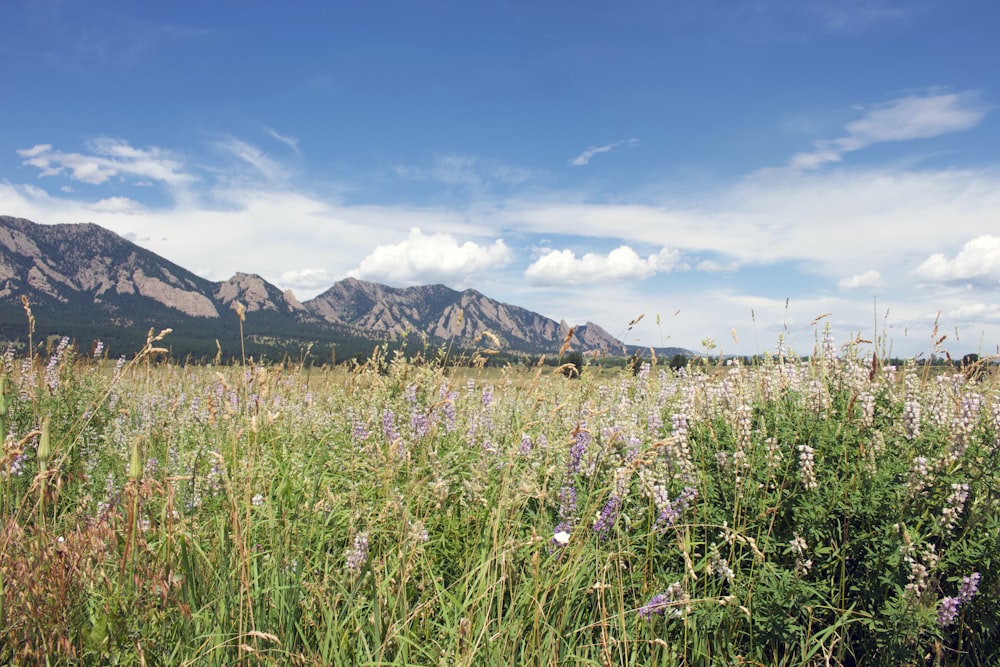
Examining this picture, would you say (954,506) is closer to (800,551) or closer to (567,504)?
(800,551)

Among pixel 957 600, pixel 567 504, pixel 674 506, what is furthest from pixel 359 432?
pixel 957 600

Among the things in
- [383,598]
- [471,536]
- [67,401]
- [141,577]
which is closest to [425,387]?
[471,536]

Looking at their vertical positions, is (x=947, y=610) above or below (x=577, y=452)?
below

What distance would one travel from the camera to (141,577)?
2.67 meters

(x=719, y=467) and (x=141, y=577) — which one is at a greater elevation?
(x=719, y=467)

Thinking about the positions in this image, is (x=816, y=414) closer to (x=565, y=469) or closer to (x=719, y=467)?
(x=719, y=467)

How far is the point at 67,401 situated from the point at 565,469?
20.8ft

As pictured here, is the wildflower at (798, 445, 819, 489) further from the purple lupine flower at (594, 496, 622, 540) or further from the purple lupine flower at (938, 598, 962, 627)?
the purple lupine flower at (594, 496, 622, 540)

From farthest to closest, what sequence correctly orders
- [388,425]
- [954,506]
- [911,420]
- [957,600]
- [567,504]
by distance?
1. [388,425]
2. [911,420]
3. [567,504]
4. [954,506]
5. [957,600]

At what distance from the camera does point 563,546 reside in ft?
10.5

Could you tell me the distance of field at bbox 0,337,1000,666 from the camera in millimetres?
2504

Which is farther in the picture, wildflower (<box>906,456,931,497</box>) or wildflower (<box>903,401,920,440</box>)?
wildflower (<box>903,401,920,440</box>)

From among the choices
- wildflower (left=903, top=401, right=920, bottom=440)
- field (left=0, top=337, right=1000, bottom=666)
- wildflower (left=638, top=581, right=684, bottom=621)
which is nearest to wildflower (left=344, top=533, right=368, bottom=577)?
field (left=0, top=337, right=1000, bottom=666)

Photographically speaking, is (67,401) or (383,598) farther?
(67,401)
